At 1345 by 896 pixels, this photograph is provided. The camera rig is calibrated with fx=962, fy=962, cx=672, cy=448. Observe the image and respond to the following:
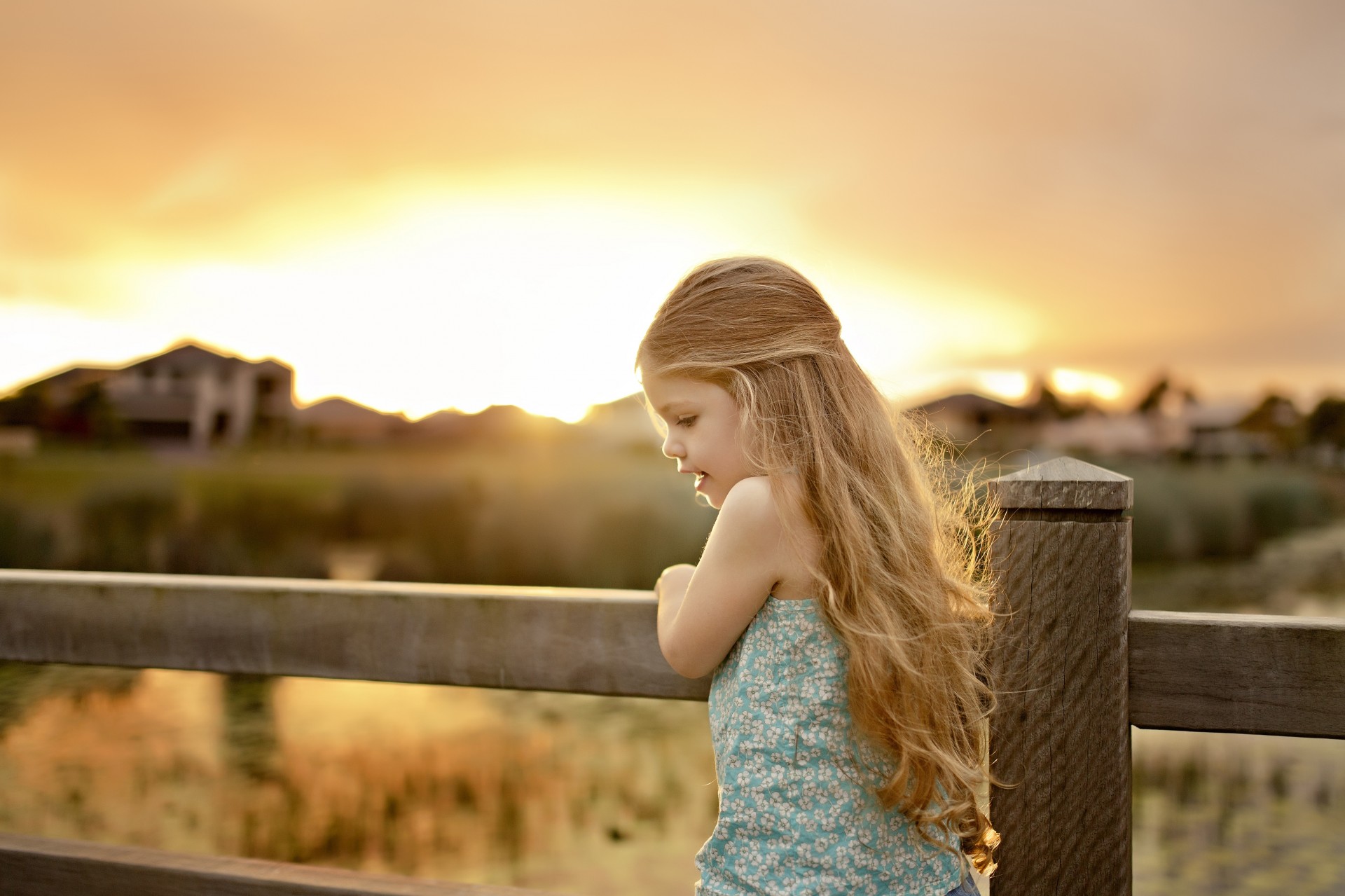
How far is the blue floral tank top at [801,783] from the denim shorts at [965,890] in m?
A: 0.08

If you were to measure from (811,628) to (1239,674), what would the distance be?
550mm

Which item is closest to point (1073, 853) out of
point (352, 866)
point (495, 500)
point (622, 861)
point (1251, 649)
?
point (1251, 649)

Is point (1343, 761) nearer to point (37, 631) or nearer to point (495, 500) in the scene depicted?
point (37, 631)

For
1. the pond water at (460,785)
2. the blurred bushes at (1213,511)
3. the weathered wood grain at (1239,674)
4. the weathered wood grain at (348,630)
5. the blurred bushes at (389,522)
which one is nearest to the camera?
the weathered wood grain at (1239,674)

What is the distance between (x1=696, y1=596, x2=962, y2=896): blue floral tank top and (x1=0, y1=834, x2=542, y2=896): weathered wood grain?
0.38m

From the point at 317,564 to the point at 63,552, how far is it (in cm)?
236

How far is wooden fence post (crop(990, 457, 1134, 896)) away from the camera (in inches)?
49.9

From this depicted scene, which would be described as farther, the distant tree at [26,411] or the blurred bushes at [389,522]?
the distant tree at [26,411]

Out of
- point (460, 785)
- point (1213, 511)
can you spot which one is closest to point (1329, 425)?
point (1213, 511)

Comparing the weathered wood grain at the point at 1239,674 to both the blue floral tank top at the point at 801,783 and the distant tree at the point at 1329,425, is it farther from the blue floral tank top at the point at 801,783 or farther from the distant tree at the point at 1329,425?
the distant tree at the point at 1329,425

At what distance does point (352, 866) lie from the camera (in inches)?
167

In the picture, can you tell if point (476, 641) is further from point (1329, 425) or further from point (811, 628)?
point (1329, 425)

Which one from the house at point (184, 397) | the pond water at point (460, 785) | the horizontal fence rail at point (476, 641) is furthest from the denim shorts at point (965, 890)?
the house at point (184, 397)

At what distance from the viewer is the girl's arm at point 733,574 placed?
4.14 ft
